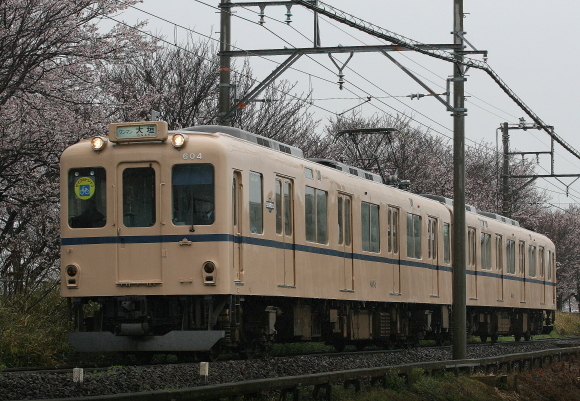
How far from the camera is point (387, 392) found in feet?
37.5

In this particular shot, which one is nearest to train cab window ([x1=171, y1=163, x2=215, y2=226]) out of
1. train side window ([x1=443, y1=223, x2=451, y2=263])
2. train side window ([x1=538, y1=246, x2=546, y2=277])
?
train side window ([x1=443, y1=223, x2=451, y2=263])

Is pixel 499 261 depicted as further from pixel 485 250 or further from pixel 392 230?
pixel 392 230

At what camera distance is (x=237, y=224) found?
13.0 m

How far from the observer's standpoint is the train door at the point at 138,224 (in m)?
12.9

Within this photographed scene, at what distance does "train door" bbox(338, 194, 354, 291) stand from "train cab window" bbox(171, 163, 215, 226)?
4.10 metres

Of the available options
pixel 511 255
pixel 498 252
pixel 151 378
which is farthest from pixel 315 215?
pixel 511 255

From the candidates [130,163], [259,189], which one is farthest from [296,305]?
[130,163]

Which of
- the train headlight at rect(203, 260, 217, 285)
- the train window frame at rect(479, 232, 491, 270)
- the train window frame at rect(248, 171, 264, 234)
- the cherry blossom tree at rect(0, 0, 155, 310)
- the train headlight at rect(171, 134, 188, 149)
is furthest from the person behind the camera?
the train window frame at rect(479, 232, 491, 270)

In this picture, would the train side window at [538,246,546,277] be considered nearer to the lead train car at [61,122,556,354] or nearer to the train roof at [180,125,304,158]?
the lead train car at [61,122,556,354]

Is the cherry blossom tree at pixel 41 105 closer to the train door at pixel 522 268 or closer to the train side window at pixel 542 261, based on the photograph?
the train door at pixel 522 268

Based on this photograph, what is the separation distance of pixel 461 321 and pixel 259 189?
5103mm

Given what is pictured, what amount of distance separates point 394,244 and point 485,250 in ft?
20.4

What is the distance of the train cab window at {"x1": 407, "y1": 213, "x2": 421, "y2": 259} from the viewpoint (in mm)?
20156

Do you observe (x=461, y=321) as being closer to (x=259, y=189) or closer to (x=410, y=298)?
(x=410, y=298)
